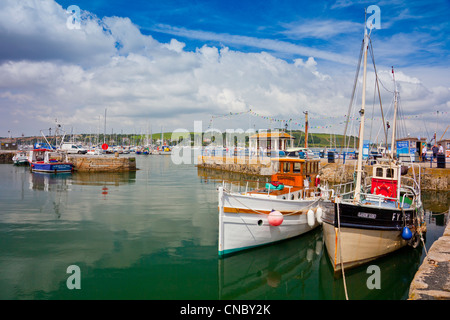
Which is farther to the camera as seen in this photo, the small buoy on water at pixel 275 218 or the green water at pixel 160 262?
the small buoy on water at pixel 275 218

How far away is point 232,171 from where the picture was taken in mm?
49938

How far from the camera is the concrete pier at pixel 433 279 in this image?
6.27m

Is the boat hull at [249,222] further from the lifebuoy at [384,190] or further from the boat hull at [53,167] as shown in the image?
the boat hull at [53,167]

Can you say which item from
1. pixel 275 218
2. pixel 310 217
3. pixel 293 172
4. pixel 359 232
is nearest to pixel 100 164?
pixel 293 172

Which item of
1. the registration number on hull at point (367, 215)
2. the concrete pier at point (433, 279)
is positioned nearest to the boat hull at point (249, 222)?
the registration number on hull at point (367, 215)

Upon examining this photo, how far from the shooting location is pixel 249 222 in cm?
1209

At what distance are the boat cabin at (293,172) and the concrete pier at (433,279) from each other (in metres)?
7.22

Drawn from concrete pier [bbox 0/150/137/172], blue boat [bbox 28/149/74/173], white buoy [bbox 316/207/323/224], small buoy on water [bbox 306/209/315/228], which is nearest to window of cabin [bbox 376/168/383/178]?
white buoy [bbox 316/207/323/224]

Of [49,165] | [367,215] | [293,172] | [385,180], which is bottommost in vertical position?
[49,165]

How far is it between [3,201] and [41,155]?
33848 millimetres

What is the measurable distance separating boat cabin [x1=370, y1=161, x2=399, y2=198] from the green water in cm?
277

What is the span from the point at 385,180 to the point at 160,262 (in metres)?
11.1

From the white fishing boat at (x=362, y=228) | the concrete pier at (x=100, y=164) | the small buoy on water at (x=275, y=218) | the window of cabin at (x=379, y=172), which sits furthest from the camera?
the concrete pier at (x=100, y=164)

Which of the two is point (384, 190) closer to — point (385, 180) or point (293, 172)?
point (385, 180)
